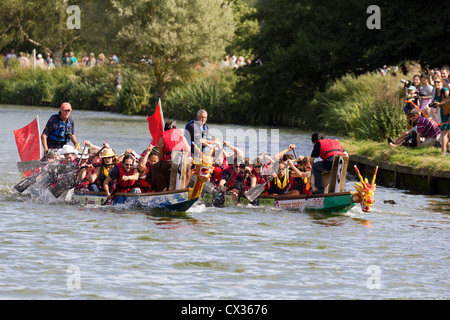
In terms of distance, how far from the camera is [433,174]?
19.5 metres

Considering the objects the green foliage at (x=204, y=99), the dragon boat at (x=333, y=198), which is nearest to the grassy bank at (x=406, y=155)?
the dragon boat at (x=333, y=198)

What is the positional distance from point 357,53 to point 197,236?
25987mm

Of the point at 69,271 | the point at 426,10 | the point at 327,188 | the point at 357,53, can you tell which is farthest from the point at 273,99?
the point at 69,271

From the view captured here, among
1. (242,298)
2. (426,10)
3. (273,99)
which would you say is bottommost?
(242,298)

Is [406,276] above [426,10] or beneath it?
beneath

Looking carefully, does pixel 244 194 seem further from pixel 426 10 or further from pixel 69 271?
pixel 426 10

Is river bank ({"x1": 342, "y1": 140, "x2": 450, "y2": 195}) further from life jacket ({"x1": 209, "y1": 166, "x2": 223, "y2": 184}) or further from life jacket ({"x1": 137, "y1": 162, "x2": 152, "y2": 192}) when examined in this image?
life jacket ({"x1": 137, "y1": 162, "x2": 152, "y2": 192})

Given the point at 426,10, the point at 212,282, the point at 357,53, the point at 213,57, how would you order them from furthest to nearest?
the point at 213,57, the point at 357,53, the point at 426,10, the point at 212,282

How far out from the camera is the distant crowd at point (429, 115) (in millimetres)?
20297

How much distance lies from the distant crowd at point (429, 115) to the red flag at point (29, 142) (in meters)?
8.72

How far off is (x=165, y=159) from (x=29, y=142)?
15.0 feet

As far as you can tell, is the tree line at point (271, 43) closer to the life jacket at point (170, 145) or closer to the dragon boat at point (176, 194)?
the life jacket at point (170, 145)

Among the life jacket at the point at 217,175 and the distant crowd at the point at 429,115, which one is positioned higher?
the distant crowd at the point at 429,115

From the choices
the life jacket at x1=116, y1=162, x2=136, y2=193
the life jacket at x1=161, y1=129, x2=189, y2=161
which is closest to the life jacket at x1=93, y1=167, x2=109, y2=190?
the life jacket at x1=116, y1=162, x2=136, y2=193
